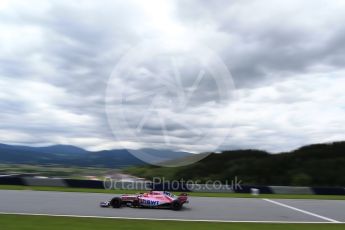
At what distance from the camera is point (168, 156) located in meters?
18.1

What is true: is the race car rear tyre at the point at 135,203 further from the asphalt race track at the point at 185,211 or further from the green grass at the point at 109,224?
the green grass at the point at 109,224

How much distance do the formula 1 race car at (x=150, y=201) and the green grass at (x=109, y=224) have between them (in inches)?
116

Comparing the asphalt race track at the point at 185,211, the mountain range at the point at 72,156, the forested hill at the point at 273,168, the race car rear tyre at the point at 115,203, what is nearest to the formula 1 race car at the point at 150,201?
the race car rear tyre at the point at 115,203

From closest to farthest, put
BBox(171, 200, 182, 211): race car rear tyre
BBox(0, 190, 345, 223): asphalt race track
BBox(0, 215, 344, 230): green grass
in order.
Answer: BBox(0, 215, 344, 230): green grass, BBox(0, 190, 345, 223): asphalt race track, BBox(171, 200, 182, 211): race car rear tyre

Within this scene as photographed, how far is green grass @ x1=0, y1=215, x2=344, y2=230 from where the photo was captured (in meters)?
9.77

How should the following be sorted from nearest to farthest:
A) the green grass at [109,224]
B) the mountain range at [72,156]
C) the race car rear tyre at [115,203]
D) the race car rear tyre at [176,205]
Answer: the green grass at [109,224] < the race car rear tyre at [115,203] < the race car rear tyre at [176,205] < the mountain range at [72,156]

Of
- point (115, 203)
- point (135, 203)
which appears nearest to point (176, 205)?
point (135, 203)

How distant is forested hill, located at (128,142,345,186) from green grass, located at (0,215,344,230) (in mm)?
24684

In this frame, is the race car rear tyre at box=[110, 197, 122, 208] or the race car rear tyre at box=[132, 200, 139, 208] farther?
the race car rear tyre at box=[132, 200, 139, 208]

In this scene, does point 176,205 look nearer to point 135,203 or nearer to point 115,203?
point 135,203

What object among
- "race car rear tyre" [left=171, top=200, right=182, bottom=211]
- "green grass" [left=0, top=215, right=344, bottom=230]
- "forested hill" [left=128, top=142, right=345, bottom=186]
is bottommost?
"green grass" [left=0, top=215, right=344, bottom=230]

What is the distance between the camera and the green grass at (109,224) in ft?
32.0

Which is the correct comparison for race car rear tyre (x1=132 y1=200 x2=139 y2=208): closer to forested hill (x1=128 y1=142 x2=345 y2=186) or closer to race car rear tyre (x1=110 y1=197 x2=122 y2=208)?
race car rear tyre (x1=110 y1=197 x2=122 y2=208)

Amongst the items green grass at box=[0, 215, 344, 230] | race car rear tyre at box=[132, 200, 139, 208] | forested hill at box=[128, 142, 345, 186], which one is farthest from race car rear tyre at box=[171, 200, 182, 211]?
forested hill at box=[128, 142, 345, 186]
